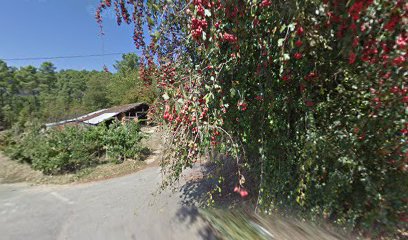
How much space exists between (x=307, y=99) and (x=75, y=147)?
8.49 m

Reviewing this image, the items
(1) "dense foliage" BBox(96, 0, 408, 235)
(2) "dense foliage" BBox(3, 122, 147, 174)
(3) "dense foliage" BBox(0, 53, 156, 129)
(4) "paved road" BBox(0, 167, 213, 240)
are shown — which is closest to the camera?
(1) "dense foliage" BBox(96, 0, 408, 235)

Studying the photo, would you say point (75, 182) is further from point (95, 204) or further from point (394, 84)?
point (394, 84)

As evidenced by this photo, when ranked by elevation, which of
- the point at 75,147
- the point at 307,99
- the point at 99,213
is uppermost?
the point at 307,99

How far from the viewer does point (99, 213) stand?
476cm

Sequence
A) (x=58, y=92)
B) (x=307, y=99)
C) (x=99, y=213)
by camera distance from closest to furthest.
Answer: (x=307, y=99) < (x=99, y=213) < (x=58, y=92)

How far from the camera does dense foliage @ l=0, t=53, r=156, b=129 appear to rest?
A: 2600 centimetres

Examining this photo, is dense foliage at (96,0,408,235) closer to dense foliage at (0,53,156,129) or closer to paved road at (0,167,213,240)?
paved road at (0,167,213,240)

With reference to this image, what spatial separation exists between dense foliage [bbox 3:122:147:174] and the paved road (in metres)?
1.54

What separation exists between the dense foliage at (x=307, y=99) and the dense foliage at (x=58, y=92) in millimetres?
12935

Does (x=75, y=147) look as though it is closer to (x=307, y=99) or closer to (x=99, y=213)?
(x=99, y=213)

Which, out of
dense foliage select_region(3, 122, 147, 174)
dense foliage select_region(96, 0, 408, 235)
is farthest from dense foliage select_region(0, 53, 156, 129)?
dense foliage select_region(96, 0, 408, 235)

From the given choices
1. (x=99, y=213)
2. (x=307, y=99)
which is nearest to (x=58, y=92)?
(x=99, y=213)

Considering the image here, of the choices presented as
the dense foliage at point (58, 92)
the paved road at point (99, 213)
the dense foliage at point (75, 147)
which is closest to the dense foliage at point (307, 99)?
the paved road at point (99, 213)

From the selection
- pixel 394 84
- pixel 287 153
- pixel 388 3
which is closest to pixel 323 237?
pixel 287 153
